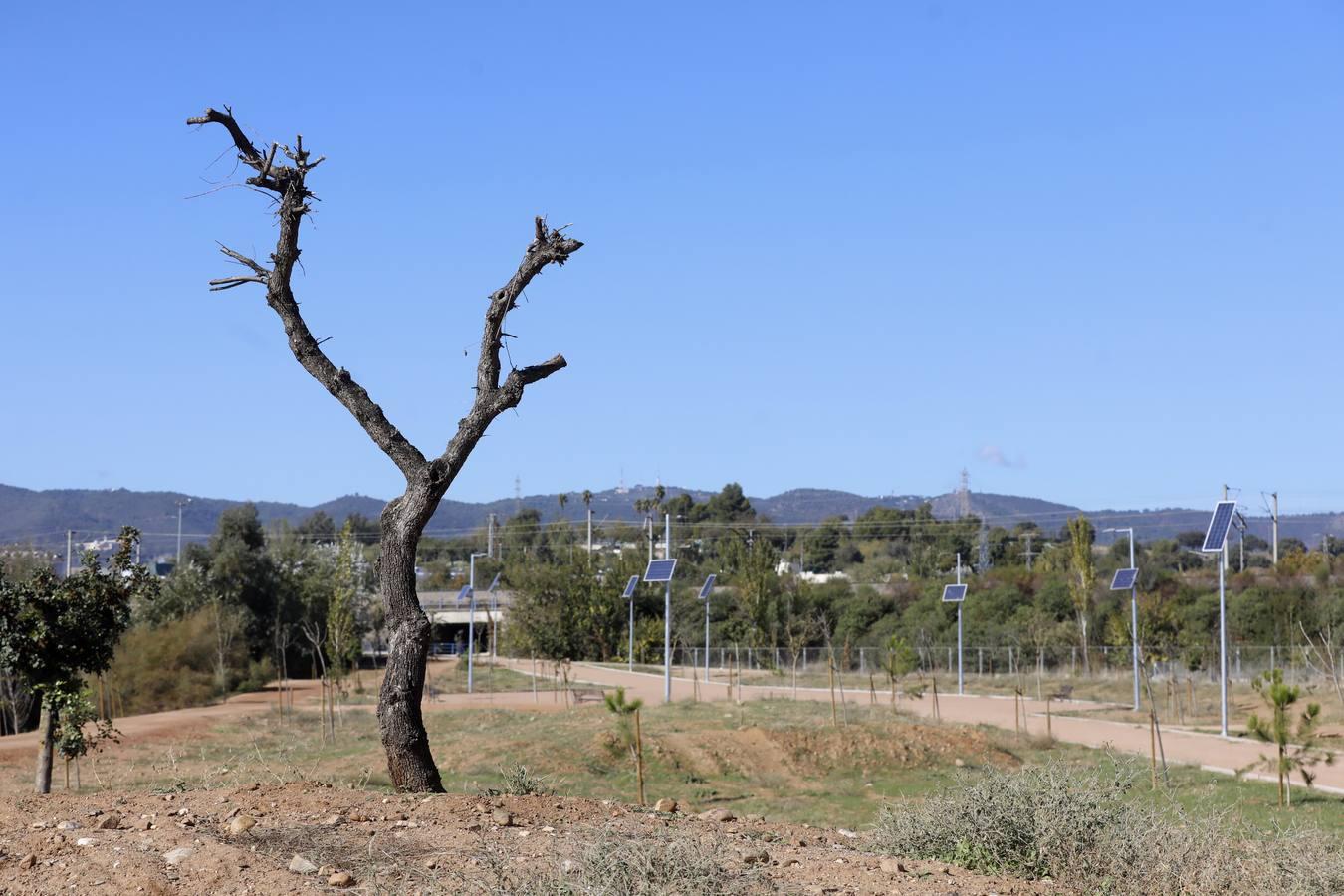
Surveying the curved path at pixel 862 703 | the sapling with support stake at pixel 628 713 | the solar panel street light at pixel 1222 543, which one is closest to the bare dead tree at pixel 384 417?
the sapling with support stake at pixel 628 713

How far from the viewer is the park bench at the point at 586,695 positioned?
34675 mm

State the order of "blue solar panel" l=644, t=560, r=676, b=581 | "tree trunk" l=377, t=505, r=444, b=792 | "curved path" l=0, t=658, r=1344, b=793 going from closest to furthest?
"tree trunk" l=377, t=505, r=444, b=792 < "curved path" l=0, t=658, r=1344, b=793 < "blue solar panel" l=644, t=560, r=676, b=581

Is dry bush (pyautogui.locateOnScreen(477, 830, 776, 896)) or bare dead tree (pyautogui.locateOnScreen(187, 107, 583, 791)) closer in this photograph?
dry bush (pyautogui.locateOnScreen(477, 830, 776, 896))

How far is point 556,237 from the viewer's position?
8.58 metres

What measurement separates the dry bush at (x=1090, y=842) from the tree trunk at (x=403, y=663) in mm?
2820

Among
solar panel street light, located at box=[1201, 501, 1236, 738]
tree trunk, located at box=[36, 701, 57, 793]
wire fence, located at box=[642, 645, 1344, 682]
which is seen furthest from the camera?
wire fence, located at box=[642, 645, 1344, 682]

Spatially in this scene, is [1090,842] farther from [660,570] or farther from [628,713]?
[660,570]

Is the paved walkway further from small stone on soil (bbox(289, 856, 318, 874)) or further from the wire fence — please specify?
small stone on soil (bbox(289, 856, 318, 874))

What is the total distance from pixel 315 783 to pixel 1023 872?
13.3 ft

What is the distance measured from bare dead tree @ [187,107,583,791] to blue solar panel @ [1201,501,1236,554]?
19.2m

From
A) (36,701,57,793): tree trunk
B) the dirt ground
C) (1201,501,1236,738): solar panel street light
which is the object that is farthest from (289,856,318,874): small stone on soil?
(1201,501,1236,738): solar panel street light

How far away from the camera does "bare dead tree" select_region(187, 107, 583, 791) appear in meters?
8.22

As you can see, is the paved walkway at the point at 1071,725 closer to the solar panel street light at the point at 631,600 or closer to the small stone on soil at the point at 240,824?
the solar panel street light at the point at 631,600

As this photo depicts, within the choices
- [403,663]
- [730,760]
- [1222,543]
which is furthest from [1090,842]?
[1222,543]
